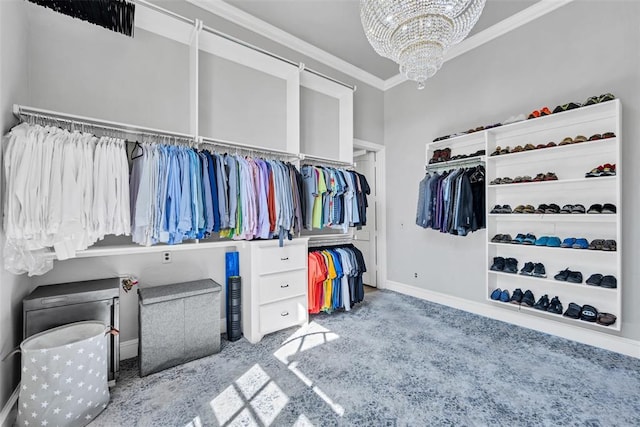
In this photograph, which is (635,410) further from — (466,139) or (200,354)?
(200,354)

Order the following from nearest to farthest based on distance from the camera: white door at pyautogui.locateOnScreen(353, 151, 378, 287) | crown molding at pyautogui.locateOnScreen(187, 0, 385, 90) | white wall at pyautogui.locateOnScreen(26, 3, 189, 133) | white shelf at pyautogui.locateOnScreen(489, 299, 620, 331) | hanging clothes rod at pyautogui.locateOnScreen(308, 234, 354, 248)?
white wall at pyautogui.locateOnScreen(26, 3, 189, 133) < white shelf at pyautogui.locateOnScreen(489, 299, 620, 331) < crown molding at pyautogui.locateOnScreen(187, 0, 385, 90) < hanging clothes rod at pyautogui.locateOnScreen(308, 234, 354, 248) < white door at pyautogui.locateOnScreen(353, 151, 378, 287)

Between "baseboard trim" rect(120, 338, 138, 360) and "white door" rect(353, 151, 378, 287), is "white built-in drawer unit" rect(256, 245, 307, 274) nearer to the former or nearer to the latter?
"baseboard trim" rect(120, 338, 138, 360)

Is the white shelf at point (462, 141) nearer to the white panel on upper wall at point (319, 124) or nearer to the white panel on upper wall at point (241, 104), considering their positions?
the white panel on upper wall at point (319, 124)

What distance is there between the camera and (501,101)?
3.11 metres

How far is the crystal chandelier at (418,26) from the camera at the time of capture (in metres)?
1.53

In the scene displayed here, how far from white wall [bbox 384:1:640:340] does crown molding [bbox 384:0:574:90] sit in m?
0.06

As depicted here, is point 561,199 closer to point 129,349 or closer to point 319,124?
point 319,124

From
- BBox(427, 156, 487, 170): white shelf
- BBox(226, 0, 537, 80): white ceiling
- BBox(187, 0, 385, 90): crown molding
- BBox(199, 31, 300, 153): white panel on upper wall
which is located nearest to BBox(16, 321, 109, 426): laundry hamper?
BBox(199, 31, 300, 153): white panel on upper wall

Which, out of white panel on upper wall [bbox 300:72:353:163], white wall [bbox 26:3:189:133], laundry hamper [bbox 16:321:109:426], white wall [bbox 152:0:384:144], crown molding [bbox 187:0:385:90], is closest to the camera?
laundry hamper [bbox 16:321:109:426]

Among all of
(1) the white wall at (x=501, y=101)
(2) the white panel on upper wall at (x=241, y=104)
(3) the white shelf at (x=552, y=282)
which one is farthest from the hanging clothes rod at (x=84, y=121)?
(3) the white shelf at (x=552, y=282)

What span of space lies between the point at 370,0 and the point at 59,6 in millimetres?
2146

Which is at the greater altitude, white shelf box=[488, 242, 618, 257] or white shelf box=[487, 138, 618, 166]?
white shelf box=[487, 138, 618, 166]

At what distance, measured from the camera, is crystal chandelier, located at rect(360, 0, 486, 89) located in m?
1.53

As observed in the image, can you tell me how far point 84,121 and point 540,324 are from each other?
448cm
